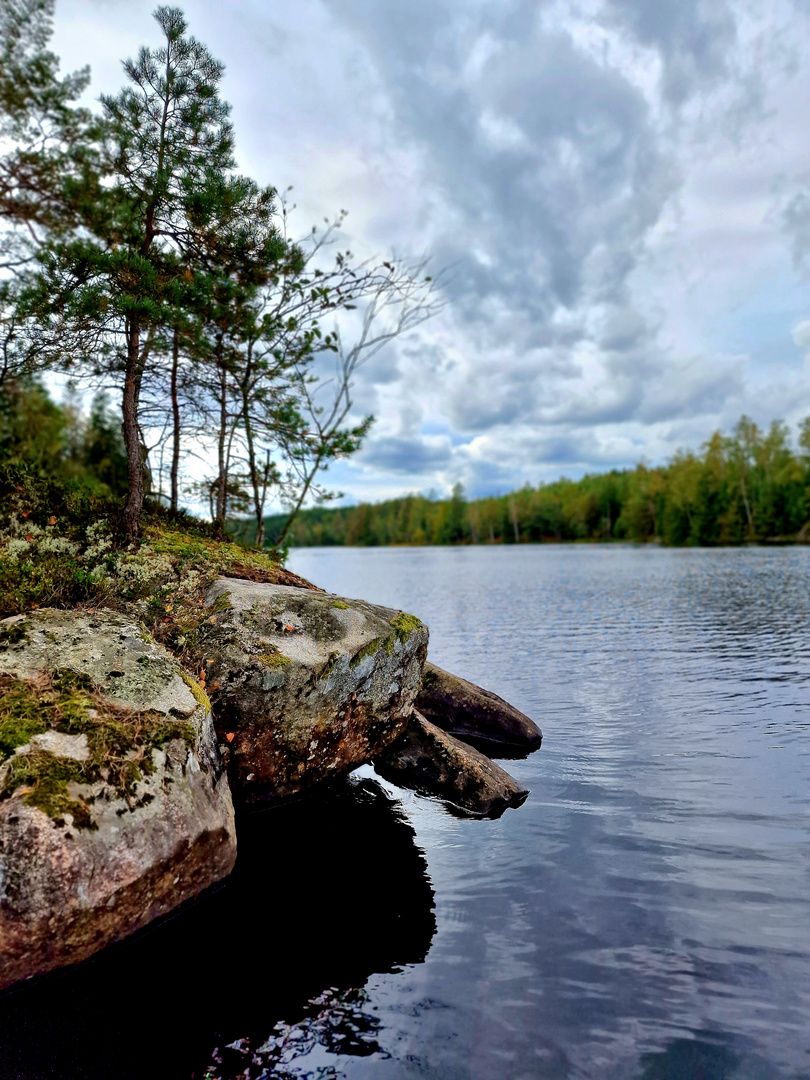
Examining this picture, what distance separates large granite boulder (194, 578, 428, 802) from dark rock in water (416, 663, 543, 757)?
3.05m

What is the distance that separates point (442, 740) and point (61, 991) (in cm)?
560

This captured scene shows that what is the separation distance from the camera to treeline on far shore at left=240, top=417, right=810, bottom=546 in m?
83.8

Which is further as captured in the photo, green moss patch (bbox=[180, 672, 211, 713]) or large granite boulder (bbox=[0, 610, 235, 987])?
green moss patch (bbox=[180, 672, 211, 713])

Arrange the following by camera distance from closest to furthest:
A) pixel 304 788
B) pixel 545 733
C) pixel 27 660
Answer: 1. pixel 27 660
2. pixel 304 788
3. pixel 545 733

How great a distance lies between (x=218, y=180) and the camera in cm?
956

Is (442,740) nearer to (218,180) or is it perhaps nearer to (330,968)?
(330,968)

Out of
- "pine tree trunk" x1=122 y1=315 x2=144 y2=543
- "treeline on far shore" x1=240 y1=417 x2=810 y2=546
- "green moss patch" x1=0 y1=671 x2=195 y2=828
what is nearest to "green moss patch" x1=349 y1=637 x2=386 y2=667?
"green moss patch" x1=0 y1=671 x2=195 y2=828

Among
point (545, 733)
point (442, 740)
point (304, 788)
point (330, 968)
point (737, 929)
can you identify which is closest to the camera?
point (330, 968)

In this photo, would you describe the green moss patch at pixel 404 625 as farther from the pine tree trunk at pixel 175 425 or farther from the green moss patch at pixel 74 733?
A: the pine tree trunk at pixel 175 425

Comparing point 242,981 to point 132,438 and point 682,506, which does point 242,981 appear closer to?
point 132,438

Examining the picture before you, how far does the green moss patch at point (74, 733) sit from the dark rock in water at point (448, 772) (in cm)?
429

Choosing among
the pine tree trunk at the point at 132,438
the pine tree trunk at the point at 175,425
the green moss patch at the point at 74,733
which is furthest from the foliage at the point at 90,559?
the pine tree trunk at the point at 175,425

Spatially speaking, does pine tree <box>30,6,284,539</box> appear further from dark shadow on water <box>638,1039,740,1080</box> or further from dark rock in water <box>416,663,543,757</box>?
dark shadow on water <box>638,1039,740,1080</box>

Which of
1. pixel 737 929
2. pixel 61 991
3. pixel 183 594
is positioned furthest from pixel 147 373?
pixel 737 929
